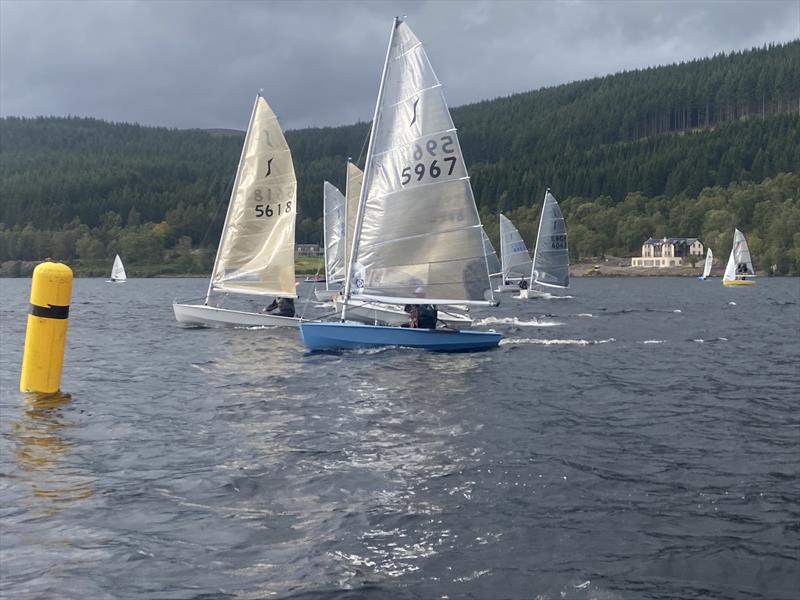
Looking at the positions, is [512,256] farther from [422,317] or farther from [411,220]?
[411,220]

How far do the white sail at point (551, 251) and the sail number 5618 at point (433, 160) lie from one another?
47.2 meters

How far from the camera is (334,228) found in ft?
205

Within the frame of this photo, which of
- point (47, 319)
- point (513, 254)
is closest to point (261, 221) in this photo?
point (47, 319)

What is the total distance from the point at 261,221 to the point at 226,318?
507 cm

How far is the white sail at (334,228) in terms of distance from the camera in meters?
62.0

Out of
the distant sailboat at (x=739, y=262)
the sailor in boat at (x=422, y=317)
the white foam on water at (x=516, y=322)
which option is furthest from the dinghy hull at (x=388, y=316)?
the distant sailboat at (x=739, y=262)

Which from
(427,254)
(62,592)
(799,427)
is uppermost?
(427,254)

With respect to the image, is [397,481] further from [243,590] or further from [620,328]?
[620,328]

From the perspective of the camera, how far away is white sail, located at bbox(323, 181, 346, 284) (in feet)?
204

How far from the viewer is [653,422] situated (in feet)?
66.2

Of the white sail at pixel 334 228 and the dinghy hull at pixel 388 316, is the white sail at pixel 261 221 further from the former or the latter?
the white sail at pixel 334 228

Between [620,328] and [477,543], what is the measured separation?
38.7m

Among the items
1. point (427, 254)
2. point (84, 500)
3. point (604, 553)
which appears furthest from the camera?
point (427, 254)

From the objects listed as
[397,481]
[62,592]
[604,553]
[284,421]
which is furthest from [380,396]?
[62,592]
